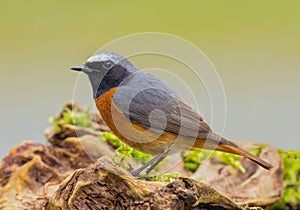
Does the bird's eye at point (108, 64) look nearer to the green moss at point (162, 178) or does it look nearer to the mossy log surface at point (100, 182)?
the mossy log surface at point (100, 182)

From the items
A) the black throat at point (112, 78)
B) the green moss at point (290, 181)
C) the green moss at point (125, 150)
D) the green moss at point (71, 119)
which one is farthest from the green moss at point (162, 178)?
the green moss at point (71, 119)

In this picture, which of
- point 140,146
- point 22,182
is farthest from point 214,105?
point 22,182

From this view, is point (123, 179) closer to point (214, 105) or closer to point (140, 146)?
point (140, 146)

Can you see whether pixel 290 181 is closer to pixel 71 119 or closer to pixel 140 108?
pixel 140 108

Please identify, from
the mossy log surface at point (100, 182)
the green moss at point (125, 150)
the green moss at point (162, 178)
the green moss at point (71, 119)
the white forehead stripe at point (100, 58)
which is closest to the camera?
the mossy log surface at point (100, 182)

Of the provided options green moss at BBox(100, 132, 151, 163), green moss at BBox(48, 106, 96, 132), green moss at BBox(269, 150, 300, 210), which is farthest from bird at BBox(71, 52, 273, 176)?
green moss at BBox(48, 106, 96, 132)

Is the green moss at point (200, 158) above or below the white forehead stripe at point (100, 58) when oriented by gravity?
below

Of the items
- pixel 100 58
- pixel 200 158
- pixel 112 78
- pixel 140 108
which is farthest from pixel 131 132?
pixel 200 158
